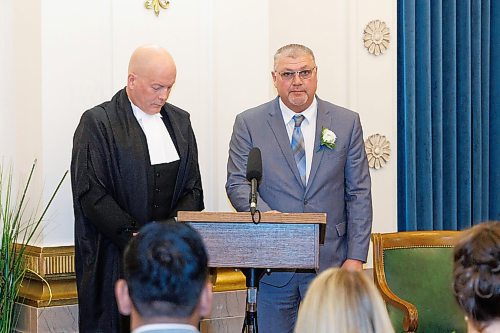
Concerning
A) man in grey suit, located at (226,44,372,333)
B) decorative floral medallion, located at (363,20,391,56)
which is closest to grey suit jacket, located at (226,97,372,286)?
man in grey suit, located at (226,44,372,333)

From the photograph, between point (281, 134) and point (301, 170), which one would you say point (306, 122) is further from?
point (301, 170)

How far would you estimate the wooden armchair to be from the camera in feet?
19.0

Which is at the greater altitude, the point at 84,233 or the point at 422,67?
the point at 422,67

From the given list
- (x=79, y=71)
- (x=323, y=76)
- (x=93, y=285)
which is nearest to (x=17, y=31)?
(x=79, y=71)

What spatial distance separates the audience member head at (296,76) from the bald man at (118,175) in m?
0.59

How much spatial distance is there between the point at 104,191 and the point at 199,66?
54.6 inches

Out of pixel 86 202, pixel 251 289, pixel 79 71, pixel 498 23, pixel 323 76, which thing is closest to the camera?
pixel 251 289

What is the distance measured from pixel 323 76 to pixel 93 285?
2724 millimetres

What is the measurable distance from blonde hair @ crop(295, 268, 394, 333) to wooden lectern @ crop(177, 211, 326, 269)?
1728 millimetres

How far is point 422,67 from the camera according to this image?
7.24 metres

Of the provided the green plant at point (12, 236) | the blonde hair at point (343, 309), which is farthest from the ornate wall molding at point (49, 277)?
the blonde hair at point (343, 309)

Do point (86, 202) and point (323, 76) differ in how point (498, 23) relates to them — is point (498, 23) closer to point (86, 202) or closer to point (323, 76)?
point (323, 76)

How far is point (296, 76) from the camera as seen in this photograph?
4.99 meters

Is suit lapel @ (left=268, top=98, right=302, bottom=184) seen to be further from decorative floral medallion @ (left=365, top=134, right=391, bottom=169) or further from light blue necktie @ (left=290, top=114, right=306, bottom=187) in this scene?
decorative floral medallion @ (left=365, top=134, right=391, bottom=169)
